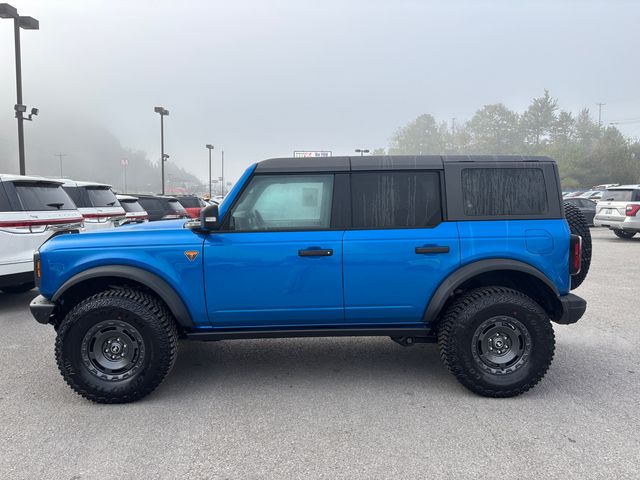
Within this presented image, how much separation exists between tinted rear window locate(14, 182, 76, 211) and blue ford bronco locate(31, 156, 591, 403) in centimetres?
327


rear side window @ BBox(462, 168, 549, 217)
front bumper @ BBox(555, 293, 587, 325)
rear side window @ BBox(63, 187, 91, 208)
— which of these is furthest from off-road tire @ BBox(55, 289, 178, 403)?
rear side window @ BBox(63, 187, 91, 208)

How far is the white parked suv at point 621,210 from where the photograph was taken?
14.6 m

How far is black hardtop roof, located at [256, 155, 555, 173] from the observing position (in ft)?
13.1

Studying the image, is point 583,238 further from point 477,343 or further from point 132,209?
point 132,209

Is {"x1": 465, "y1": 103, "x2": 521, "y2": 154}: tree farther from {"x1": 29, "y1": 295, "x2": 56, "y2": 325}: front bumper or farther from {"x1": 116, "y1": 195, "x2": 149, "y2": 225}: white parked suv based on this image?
{"x1": 29, "y1": 295, "x2": 56, "y2": 325}: front bumper

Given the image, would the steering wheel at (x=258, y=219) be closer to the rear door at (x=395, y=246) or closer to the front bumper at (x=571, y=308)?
the rear door at (x=395, y=246)

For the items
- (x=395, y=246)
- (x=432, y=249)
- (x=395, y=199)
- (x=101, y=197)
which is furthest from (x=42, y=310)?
(x=101, y=197)

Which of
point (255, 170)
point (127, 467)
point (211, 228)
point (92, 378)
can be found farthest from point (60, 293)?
point (255, 170)

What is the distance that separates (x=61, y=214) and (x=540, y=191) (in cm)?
637

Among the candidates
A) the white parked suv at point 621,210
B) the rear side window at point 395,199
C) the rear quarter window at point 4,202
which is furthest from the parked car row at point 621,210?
the rear quarter window at point 4,202

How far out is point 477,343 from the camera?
3.87 meters

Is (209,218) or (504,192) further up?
(504,192)

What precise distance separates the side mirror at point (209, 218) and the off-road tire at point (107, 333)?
30.3 inches

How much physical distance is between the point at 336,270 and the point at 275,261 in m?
0.48
